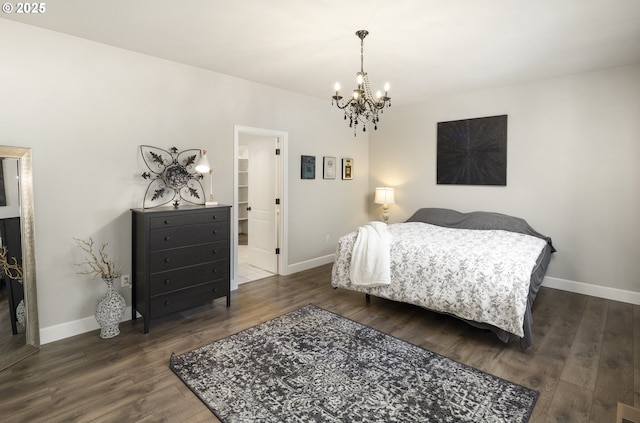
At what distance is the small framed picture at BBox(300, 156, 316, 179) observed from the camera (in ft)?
16.2

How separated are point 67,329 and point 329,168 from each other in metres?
3.85

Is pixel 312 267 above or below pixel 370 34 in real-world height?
below

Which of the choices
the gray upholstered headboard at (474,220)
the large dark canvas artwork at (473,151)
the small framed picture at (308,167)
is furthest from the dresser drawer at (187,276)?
the large dark canvas artwork at (473,151)

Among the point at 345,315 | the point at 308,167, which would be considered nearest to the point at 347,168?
the point at 308,167

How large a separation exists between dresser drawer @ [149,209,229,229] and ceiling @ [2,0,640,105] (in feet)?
Result: 5.26

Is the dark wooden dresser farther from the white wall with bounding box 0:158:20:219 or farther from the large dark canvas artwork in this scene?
the large dark canvas artwork

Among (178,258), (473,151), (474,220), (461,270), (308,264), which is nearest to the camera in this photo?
(461,270)

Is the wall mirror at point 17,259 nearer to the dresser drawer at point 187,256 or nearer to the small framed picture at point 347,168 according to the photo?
the dresser drawer at point 187,256

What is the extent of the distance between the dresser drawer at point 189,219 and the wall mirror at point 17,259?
3.02 ft

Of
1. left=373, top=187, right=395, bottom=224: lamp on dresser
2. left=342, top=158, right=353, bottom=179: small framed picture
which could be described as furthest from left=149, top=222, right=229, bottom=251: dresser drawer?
left=373, top=187, right=395, bottom=224: lamp on dresser

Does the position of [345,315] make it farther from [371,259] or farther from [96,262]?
[96,262]

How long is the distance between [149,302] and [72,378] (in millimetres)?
786

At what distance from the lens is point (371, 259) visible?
3439 millimetres

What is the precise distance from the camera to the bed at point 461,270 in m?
2.68
